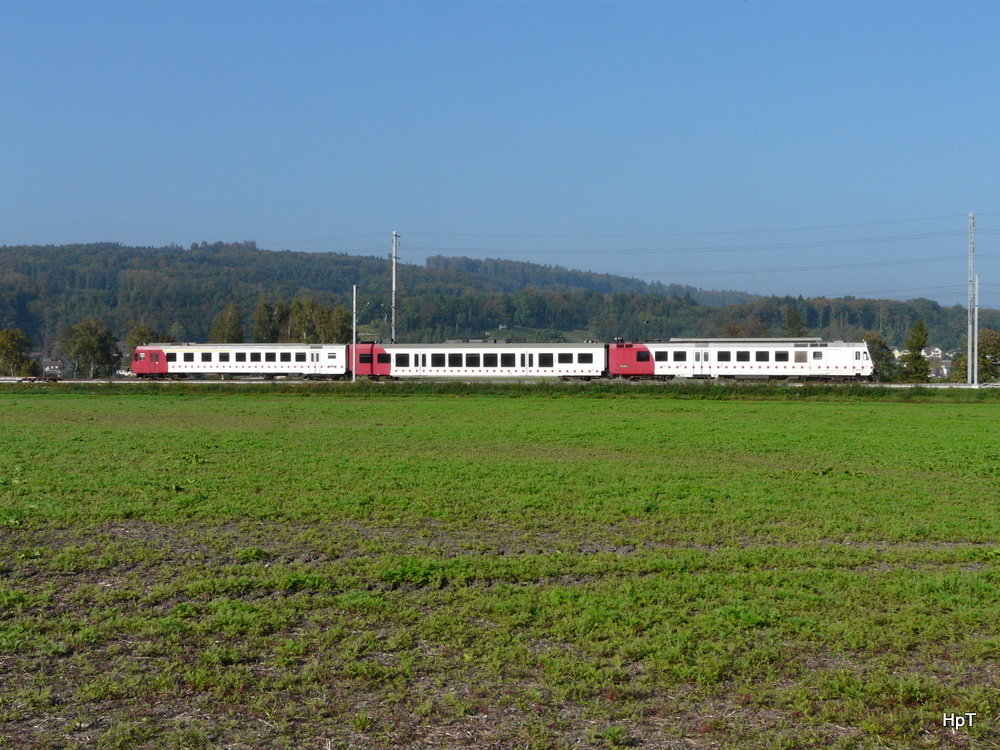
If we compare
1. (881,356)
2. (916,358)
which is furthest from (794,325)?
(916,358)

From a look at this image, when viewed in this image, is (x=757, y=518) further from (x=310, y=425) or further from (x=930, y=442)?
(x=310, y=425)

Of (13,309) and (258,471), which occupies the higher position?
(13,309)

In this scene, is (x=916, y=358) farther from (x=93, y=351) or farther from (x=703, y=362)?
(x=93, y=351)

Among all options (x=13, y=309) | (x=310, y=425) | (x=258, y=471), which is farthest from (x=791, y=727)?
(x=13, y=309)

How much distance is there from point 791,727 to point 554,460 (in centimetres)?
1442

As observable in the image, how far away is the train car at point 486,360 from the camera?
61062mm

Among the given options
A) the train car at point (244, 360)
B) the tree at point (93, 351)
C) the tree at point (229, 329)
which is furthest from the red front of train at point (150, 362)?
the tree at point (229, 329)

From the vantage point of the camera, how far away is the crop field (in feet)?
20.6

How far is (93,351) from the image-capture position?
9862 cm

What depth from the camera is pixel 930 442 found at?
83.2 ft

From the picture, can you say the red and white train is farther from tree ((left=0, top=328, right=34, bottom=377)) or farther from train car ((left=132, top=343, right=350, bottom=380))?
tree ((left=0, top=328, right=34, bottom=377))

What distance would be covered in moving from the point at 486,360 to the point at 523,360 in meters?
2.53

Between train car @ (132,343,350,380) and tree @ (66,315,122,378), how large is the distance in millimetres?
36338

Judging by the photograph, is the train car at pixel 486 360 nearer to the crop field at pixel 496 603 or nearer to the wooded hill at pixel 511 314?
the crop field at pixel 496 603
